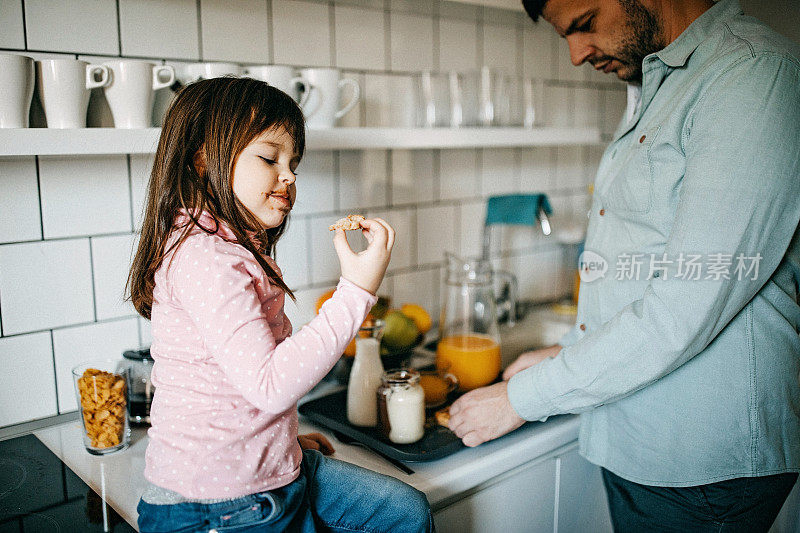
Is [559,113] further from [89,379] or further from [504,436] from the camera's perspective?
[89,379]

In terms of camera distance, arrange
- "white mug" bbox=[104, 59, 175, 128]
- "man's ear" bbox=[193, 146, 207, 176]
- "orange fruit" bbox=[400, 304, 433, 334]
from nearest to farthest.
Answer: "man's ear" bbox=[193, 146, 207, 176] < "white mug" bbox=[104, 59, 175, 128] < "orange fruit" bbox=[400, 304, 433, 334]

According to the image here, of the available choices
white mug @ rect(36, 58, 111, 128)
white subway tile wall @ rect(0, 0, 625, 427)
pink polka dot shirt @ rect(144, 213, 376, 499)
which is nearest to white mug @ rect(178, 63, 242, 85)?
white subway tile wall @ rect(0, 0, 625, 427)

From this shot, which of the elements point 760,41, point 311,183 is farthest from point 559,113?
point 760,41

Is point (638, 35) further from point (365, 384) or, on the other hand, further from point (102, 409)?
point (102, 409)

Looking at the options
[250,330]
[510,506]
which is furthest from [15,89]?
[510,506]

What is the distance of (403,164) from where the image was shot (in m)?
1.68

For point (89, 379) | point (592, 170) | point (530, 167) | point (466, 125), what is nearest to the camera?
point (89, 379)

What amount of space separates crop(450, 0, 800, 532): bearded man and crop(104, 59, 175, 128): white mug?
66 centimetres

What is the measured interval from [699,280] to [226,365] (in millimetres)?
602

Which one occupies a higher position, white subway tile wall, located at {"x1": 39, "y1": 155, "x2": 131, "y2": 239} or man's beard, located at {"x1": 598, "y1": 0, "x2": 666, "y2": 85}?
man's beard, located at {"x1": 598, "y1": 0, "x2": 666, "y2": 85}

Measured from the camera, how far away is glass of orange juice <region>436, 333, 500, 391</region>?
4.49 feet

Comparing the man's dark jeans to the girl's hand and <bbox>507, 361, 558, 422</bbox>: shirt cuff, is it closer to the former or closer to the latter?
<bbox>507, 361, 558, 422</bbox>: shirt cuff

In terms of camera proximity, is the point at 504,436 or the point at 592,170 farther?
the point at 592,170

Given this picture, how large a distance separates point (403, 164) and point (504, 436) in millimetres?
758
